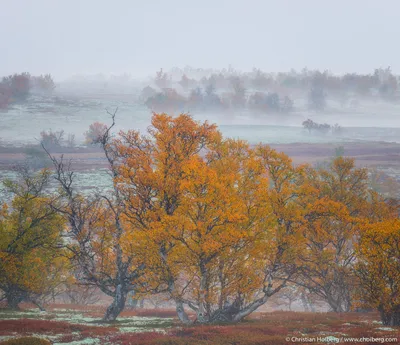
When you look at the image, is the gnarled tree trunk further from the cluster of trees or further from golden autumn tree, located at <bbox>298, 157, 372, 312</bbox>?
golden autumn tree, located at <bbox>298, 157, 372, 312</bbox>

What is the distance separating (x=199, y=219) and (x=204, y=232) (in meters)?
1.24

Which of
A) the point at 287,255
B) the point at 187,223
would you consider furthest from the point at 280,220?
the point at 187,223

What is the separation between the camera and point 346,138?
19938cm

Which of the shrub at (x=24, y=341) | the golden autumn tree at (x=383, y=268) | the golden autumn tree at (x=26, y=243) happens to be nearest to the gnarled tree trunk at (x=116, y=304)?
the golden autumn tree at (x=26, y=243)

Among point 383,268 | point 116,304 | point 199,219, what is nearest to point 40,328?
point 116,304

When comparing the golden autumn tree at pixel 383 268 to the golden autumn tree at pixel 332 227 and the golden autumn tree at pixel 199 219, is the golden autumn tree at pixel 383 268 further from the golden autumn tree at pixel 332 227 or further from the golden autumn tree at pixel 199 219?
the golden autumn tree at pixel 199 219

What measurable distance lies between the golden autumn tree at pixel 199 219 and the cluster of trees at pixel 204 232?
0.09 meters

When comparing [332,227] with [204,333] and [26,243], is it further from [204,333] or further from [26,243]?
[26,243]

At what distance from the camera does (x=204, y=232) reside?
26.7 meters

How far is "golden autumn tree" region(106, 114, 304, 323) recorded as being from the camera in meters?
26.8

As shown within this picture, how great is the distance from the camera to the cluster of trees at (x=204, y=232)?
86.8ft

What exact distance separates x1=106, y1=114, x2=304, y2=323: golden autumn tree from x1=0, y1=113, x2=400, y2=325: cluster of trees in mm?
85

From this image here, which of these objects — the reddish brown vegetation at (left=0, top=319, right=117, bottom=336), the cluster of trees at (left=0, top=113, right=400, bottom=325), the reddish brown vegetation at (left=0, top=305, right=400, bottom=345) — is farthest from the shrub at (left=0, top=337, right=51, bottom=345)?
the cluster of trees at (left=0, top=113, right=400, bottom=325)

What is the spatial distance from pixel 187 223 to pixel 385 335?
45.0ft
